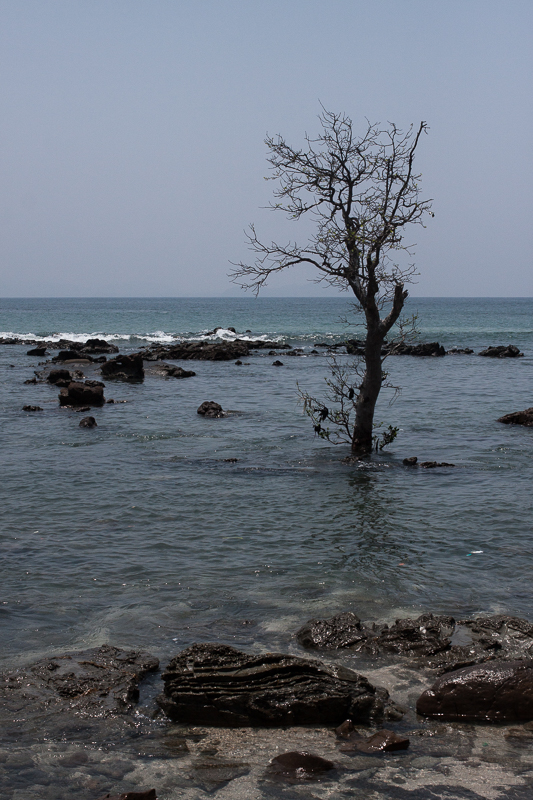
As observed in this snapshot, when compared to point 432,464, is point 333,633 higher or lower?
lower

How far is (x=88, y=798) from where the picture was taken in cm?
485

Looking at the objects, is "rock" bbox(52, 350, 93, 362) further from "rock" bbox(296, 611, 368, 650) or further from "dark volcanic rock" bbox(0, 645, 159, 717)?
"dark volcanic rock" bbox(0, 645, 159, 717)

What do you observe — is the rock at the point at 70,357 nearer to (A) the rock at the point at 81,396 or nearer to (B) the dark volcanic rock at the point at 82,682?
(A) the rock at the point at 81,396

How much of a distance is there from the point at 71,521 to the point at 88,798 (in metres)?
6.87

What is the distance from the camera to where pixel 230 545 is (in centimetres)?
1037

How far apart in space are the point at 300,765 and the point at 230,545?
5267 millimetres

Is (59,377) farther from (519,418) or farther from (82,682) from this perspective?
(82,682)

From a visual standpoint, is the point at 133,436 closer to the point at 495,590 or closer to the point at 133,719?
the point at 495,590

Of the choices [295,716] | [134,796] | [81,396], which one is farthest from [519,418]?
[134,796]

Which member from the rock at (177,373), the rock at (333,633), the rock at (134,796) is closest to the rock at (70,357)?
the rock at (177,373)

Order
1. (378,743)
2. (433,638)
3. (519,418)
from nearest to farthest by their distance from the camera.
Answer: (378,743), (433,638), (519,418)

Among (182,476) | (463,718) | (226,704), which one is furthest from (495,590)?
(182,476)

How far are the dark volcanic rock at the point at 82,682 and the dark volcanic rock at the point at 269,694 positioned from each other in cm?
39

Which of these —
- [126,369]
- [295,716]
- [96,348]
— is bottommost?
[295,716]
